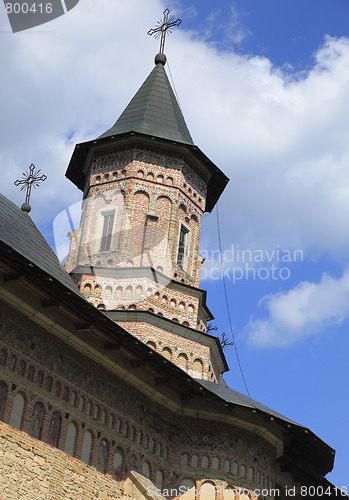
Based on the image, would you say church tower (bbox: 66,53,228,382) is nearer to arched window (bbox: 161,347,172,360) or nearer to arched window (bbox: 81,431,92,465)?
arched window (bbox: 161,347,172,360)

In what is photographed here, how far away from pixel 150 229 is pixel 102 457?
20.7 feet

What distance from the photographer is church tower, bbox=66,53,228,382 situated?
15.7m

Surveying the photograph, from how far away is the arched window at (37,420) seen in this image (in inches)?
415

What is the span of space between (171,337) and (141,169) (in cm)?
411

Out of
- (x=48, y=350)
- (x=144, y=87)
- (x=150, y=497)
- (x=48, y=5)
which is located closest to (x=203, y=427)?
(x=150, y=497)

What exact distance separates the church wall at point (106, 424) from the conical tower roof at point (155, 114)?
23.1 ft

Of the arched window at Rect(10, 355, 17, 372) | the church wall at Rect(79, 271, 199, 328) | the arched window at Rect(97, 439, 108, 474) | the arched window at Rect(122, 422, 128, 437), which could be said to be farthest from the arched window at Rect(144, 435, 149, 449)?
the church wall at Rect(79, 271, 199, 328)

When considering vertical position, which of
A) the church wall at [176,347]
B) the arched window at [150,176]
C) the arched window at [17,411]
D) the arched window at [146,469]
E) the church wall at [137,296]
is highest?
the arched window at [150,176]

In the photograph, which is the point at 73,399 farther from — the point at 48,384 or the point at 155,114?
the point at 155,114

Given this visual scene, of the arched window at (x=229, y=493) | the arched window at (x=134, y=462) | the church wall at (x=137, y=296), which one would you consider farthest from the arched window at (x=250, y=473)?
the church wall at (x=137, y=296)

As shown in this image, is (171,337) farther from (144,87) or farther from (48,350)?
(144,87)

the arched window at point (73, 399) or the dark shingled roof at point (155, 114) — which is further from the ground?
the dark shingled roof at point (155, 114)

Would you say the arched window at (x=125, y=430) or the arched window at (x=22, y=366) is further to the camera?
the arched window at (x=125, y=430)

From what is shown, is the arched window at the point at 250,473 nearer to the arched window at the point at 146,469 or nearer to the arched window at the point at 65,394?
the arched window at the point at 146,469
